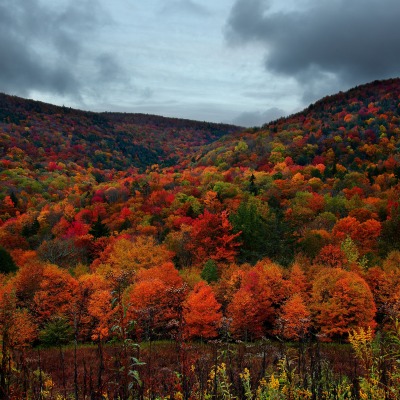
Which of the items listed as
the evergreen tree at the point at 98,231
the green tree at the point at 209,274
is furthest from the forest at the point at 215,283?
the green tree at the point at 209,274

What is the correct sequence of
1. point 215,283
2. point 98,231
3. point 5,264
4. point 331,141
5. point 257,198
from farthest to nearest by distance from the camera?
1. point 331,141
2. point 257,198
3. point 98,231
4. point 5,264
5. point 215,283

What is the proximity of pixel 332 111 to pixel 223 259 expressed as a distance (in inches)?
6172

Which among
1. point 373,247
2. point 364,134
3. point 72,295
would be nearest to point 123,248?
point 72,295

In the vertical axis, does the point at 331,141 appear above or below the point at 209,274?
above

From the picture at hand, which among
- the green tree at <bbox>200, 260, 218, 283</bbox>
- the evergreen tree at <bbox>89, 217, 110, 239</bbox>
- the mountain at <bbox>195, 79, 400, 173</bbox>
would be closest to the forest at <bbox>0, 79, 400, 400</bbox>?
the evergreen tree at <bbox>89, 217, 110, 239</bbox>

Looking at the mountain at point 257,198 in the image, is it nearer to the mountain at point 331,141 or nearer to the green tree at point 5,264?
the mountain at point 331,141

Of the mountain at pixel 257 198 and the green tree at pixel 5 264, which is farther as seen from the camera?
the mountain at pixel 257 198

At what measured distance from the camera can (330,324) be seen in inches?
1626

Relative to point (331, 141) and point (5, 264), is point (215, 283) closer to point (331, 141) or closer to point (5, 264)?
point (5, 264)

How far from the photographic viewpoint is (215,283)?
4900 centimetres

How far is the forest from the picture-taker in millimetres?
6180

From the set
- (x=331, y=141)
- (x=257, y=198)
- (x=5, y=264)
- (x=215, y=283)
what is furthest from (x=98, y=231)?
(x=331, y=141)

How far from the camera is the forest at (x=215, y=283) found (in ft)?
20.3

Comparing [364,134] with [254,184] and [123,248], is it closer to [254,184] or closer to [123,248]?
[254,184]
